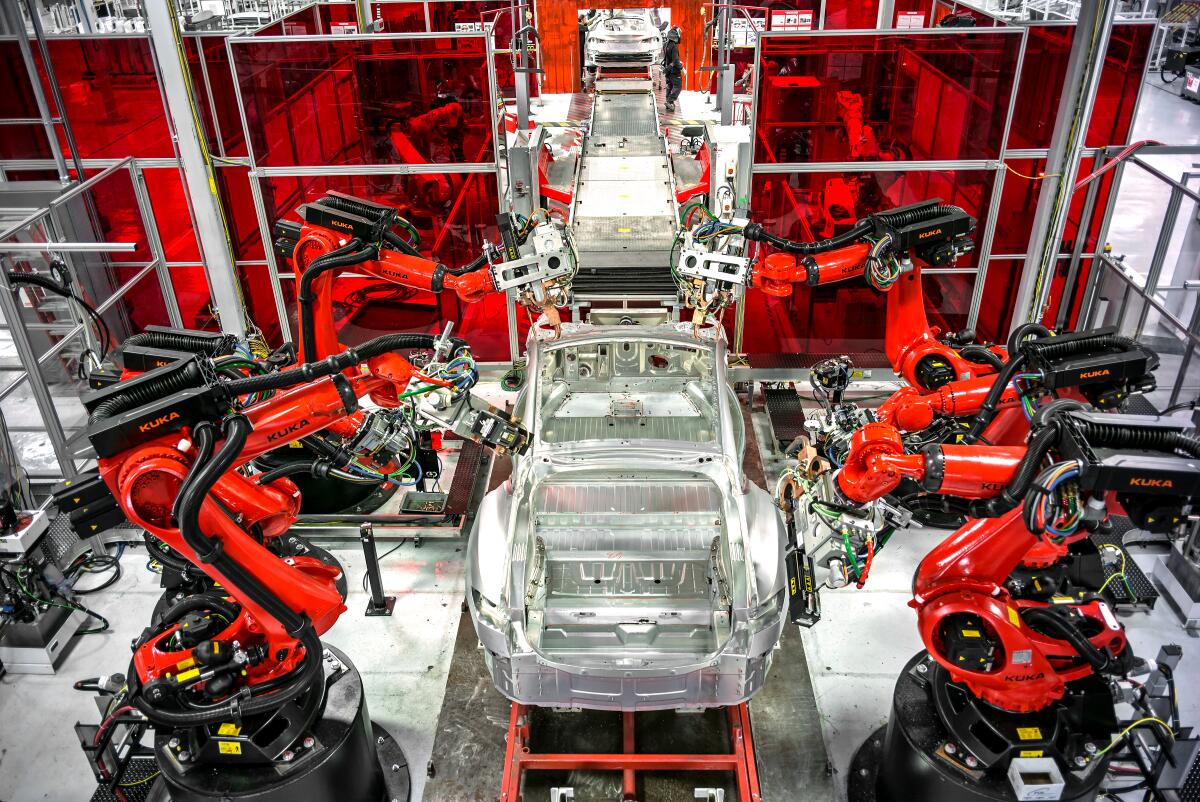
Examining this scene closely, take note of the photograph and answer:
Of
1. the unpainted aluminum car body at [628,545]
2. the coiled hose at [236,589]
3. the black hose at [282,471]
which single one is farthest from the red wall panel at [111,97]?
the coiled hose at [236,589]

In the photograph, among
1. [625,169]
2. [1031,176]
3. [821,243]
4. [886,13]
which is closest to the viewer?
[821,243]

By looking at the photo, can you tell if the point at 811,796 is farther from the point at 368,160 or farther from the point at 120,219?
the point at 120,219

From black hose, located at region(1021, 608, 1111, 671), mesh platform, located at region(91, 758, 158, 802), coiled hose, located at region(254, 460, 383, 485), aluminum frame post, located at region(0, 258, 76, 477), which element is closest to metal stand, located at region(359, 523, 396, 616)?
coiled hose, located at region(254, 460, 383, 485)

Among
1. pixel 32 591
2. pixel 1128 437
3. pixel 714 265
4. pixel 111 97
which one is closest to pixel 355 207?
pixel 714 265

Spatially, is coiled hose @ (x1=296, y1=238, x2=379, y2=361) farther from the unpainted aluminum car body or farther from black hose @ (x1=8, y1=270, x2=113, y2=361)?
black hose @ (x1=8, y1=270, x2=113, y2=361)

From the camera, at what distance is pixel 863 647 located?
18.6ft

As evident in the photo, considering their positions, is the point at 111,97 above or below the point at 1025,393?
below

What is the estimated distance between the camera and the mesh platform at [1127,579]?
497 cm

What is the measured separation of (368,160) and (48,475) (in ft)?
11.8

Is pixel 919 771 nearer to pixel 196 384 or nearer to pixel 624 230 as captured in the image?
pixel 196 384

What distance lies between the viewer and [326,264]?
559 centimetres

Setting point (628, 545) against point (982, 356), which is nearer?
point (628, 545)

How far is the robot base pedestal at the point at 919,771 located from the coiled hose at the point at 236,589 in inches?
109

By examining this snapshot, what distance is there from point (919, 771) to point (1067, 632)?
0.92m
